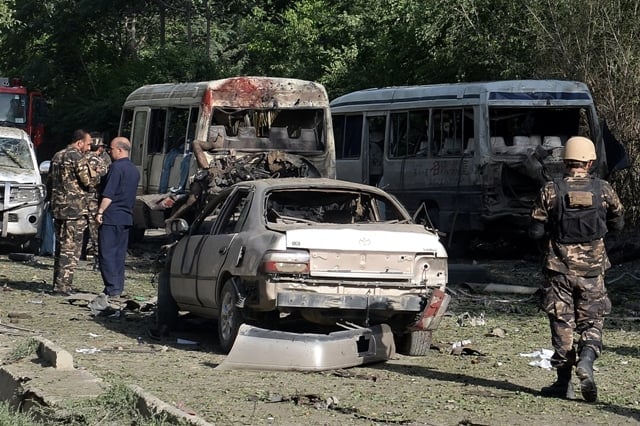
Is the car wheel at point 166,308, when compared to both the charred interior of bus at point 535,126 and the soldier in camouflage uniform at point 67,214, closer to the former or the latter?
the soldier in camouflage uniform at point 67,214

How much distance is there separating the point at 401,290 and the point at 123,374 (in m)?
2.29

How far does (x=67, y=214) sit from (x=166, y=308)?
346 centimetres

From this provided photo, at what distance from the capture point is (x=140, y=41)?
Result: 47.5 m

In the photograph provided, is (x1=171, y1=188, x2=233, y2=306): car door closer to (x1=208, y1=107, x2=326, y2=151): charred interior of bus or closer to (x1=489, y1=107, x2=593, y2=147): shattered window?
(x1=208, y1=107, x2=326, y2=151): charred interior of bus

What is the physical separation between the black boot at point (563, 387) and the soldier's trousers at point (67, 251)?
24.9 feet

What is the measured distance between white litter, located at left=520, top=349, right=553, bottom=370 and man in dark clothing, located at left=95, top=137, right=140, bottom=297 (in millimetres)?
5070

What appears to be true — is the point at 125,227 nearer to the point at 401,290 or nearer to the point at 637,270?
the point at 401,290

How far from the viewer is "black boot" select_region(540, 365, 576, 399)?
847 centimetres

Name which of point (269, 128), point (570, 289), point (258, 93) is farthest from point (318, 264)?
point (269, 128)

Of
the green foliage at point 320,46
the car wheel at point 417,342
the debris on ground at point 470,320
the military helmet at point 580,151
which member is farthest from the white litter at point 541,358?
the green foliage at point 320,46

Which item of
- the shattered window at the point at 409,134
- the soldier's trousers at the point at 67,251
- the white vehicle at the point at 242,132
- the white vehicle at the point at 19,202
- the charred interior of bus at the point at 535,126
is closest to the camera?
the soldier's trousers at the point at 67,251

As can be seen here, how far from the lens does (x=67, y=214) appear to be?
14766 mm

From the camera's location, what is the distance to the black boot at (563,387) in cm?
847

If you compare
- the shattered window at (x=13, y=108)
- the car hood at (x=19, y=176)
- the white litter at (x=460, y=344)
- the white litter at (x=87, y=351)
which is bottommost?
the shattered window at (x=13, y=108)
